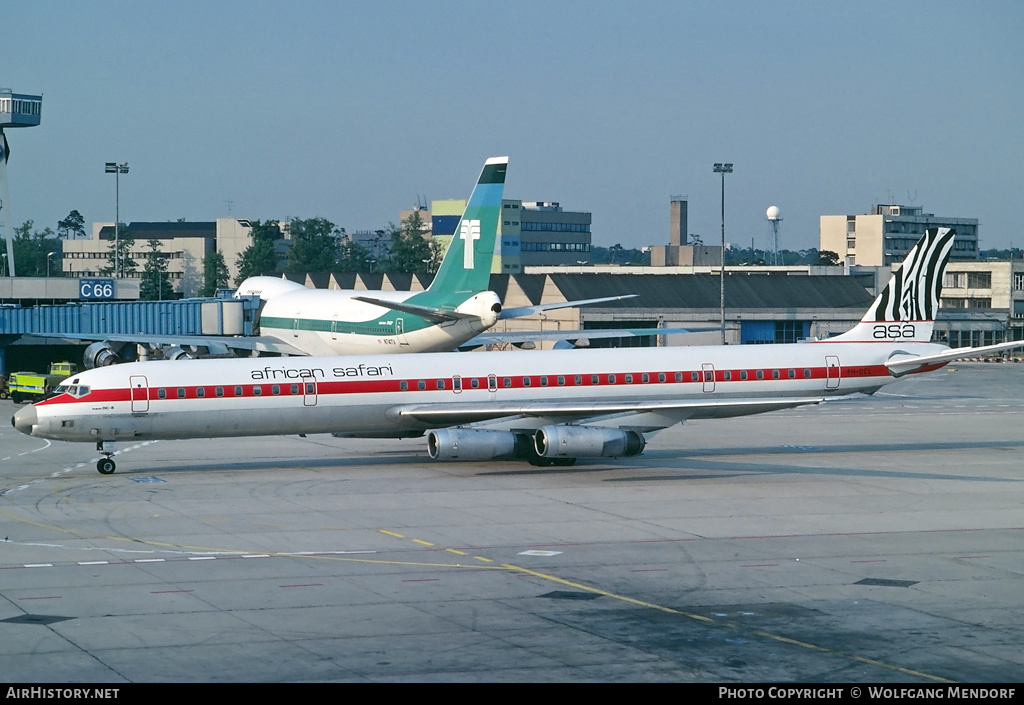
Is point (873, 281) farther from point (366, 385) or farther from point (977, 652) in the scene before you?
point (977, 652)

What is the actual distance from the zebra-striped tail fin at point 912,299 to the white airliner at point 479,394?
787 mm

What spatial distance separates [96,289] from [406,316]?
37356mm

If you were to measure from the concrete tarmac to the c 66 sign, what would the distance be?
50.4 m

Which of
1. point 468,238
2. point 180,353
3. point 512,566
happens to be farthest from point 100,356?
point 512,566

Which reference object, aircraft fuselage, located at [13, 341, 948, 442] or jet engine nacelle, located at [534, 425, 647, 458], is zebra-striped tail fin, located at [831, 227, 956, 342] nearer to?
aircraft fuselage, located at [13, 341, 948, 442]

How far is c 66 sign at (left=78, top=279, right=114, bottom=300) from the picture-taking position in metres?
94.8

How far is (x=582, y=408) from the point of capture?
41344 millimetres

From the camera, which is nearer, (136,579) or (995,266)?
(136,579)

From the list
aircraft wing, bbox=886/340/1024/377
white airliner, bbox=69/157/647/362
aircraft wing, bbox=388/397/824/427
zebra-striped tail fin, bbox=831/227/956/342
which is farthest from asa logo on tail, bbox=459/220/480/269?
aircraft wing, bbox=886/340/1024/377

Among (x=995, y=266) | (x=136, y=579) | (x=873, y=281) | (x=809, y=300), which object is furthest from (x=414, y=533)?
(x=995, y=266)

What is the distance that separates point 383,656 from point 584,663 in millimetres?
3063

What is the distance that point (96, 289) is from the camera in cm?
9531

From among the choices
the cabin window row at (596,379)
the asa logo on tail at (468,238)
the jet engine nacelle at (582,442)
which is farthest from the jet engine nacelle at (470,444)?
the asa logo on tail at (468,238)

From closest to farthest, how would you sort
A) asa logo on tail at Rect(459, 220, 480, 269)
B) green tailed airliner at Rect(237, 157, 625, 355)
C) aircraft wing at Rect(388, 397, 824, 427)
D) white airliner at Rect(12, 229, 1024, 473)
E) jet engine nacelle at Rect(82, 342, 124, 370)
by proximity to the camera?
1. white airliner at Rect(12, 229, 1024, 473)
2. aircraft wing at Rect(388, 397, 824, 427)
3. green tailed airliner at Rect(237, 157, 625, 355)
4. asa logo on tail at Rect(459, 220, 480, 269)
5. jet engine nacelle at Rect(82, 342, 124, 370)
